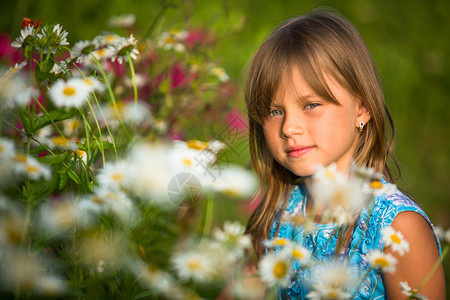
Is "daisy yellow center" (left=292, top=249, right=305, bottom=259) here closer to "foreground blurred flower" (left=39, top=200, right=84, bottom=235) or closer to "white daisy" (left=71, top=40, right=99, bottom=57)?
"foreground blurred flower" (left=39, top=200, right=84, bottom=235)

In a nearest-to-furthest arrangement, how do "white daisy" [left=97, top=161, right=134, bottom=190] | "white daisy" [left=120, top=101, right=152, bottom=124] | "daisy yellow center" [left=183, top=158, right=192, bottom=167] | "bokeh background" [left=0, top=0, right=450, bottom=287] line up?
"white daisy" [left=97, top=161, right=134, bottom=190] → "daisy yellow center" [left=183, top=158, right=192, bottom=167] → "white daisy" [left=120, top=101, right=152, bottom=124] → "bokeh background" [left=0, top=0, right=450, bottom=287]

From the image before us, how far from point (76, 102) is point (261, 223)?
27.8 inches

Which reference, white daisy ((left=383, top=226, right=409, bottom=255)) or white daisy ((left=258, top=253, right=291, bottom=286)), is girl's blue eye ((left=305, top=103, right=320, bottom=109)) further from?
white daisy ((left=258, top=253, right=291, bottom=286))

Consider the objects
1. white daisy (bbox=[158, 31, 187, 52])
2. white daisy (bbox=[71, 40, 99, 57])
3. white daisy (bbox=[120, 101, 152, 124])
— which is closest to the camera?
white daisy (bbox=[71, 40, 99, 57])

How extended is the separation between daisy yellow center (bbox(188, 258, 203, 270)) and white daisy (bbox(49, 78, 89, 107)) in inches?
12.0

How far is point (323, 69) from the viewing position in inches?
46.1

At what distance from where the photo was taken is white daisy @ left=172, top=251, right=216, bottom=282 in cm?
71

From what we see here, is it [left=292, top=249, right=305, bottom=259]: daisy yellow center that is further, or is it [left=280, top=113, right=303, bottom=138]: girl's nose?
[left=280, top=113, right=303, bottom=138]: girl's nose

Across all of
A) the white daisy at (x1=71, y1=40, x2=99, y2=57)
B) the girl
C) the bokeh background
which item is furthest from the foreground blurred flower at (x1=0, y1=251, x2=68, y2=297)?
the bokeh background

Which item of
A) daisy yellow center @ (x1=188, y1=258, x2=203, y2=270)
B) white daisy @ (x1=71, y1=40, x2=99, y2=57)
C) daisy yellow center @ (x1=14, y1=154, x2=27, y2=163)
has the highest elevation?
white daisy @ (x1=71, y1=40, x2=99, y2=57)

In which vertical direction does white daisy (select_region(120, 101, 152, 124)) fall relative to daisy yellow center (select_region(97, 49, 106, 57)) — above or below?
below

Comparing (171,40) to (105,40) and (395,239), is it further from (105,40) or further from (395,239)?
(395,239)

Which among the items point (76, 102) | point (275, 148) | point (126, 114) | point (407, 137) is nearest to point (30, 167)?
point (76, 102)

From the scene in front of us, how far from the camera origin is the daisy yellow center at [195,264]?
0.71 meters
